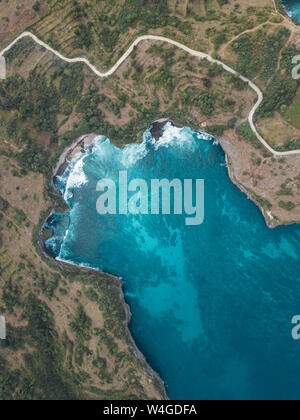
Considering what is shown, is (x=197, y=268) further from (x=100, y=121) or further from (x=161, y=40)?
(x=161, y=40)

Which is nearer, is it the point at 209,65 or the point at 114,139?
the point at 209,65

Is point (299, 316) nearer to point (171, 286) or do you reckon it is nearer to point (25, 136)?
point (171, 286)

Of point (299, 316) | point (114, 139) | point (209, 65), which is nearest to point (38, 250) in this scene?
point (114, 139)

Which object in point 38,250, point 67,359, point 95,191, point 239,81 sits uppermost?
point 239,81

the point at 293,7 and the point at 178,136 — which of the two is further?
the point at 178,136

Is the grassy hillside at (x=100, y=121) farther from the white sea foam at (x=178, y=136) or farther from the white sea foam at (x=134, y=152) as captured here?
the white sea foam at (x=134, y=152)

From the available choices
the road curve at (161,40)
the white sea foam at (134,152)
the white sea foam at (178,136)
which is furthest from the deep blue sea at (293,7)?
the white sea foam at (134,152)

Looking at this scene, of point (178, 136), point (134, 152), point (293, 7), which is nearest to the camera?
point (293, 7)

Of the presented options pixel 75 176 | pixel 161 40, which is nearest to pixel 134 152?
pixel 75 176
